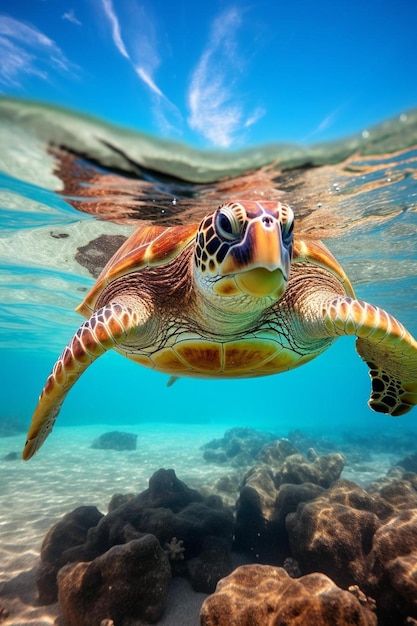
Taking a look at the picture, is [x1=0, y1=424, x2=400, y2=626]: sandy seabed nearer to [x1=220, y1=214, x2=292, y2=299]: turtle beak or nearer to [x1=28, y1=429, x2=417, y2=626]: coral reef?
[x1=28, y1=429, x2=417, y2=626]: coral reef

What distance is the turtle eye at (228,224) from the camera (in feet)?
8.39

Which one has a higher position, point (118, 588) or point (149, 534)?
point (149, 534)

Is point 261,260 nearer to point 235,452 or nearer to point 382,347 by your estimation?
point 382,347

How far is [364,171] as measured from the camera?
7484mm

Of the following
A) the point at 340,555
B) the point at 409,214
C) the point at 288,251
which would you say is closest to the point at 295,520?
the point at 340,555

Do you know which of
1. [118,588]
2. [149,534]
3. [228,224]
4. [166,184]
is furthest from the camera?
[166,184]

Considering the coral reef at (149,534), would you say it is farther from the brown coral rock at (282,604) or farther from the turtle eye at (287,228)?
the turtle eye at (287,228)

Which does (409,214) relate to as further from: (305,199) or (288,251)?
(288,251)

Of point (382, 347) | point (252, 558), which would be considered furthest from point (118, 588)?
point (382, 347)

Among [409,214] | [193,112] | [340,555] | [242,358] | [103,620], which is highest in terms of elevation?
[409,214]

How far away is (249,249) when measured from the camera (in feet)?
7.97

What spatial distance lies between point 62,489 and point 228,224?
11.1 metres

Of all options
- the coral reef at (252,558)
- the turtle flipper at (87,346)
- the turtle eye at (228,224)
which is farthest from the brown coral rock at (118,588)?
the turtle eye at (228,224)

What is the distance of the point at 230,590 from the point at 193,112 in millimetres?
6412
